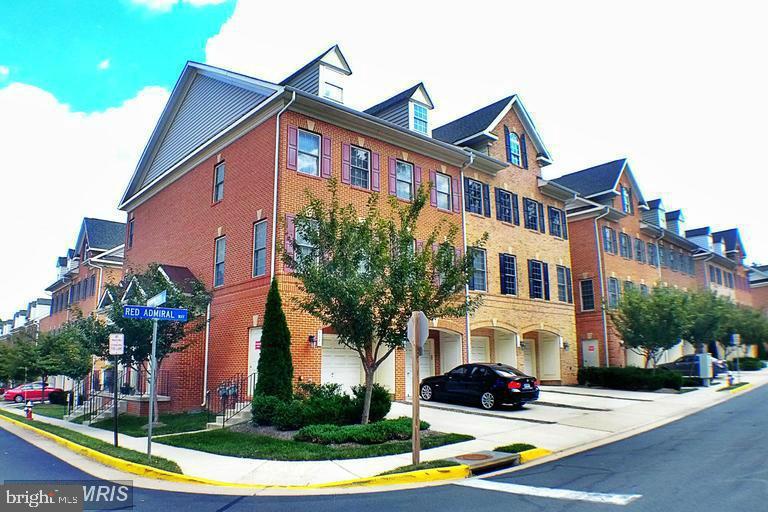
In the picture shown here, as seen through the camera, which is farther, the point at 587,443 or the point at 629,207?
the point at 629,207

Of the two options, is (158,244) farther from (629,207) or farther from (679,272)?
(679,272)

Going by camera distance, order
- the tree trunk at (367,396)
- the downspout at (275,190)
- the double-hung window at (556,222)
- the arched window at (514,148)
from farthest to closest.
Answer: the double-hung window at (556,222) < the arched window at (514,148) < the downspout at (275,190) < the tree trunk at (367,396)

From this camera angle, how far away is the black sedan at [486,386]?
18281 millimetres

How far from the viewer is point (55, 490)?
8.73m

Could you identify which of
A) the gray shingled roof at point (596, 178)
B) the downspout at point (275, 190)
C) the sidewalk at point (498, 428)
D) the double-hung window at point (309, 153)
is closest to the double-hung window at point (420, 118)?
the double-hung window at point (309, 153)

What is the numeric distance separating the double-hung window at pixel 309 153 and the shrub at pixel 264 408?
760 cm

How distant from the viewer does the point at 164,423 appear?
1723 centimetres

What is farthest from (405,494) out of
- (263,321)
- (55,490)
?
(263,321)

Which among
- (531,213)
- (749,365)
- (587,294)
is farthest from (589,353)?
(749,365)

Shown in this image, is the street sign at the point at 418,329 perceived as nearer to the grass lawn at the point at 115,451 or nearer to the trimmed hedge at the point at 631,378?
the grass lawn at the point at 115,451

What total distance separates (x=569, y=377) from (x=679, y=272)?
20.8m

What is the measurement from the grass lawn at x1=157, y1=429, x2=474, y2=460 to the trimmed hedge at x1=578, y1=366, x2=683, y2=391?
16.8 meters

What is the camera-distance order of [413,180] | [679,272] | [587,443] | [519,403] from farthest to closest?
[679,272] < [413,180] < [519,403] < [587,443]

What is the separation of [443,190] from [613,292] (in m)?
16.1
